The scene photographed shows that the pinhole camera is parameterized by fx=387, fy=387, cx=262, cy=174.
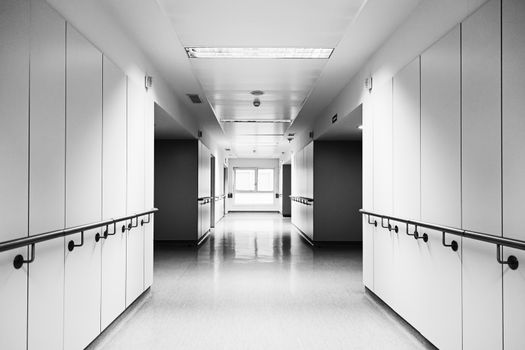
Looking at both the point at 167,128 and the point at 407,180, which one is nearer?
the point at 407,180

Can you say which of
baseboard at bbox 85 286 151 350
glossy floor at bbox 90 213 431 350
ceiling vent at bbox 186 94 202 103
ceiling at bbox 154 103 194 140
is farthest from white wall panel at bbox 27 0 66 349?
ceiling vent at bbox 186 94 202 103

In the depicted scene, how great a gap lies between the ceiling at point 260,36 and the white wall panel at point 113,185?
0.61 m

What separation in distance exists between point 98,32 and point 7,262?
1.87m

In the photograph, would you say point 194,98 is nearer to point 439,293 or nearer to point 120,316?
point 120,316

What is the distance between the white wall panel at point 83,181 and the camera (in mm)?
2484

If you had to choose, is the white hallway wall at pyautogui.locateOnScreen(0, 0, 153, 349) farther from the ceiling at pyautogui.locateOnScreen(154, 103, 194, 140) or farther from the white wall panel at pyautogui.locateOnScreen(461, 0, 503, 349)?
the white wall panel at pyautogui.locateOnScreen(461, 0, 503, 349)

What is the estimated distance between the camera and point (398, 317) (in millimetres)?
3553

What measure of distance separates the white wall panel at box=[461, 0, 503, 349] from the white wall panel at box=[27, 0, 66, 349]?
2467mm

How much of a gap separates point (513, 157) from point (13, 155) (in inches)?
97.6

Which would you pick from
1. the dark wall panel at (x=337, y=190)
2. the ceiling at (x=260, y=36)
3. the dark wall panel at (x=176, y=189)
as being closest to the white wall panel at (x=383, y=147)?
the ceiling at (x=260, y=36)

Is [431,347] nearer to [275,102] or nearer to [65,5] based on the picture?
[65,5]

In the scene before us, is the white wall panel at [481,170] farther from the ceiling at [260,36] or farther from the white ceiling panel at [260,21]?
the white ceiling panel at [260,21]

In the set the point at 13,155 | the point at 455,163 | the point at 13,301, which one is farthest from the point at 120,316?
the point at 455,163

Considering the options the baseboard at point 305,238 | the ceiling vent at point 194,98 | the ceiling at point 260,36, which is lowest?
the baseboard at point 305,238
